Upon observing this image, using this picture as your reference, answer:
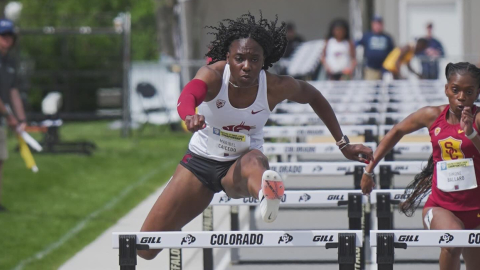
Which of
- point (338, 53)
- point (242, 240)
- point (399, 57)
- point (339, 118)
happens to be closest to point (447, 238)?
point (242, 240)

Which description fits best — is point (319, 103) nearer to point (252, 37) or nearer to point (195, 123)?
point (252, 37)

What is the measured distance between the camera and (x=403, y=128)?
18.9 feet

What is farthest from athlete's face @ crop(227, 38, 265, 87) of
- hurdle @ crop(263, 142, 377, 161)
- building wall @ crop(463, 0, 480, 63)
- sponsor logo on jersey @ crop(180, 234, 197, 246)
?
building wall @ crop(463, 0, 480, 63)

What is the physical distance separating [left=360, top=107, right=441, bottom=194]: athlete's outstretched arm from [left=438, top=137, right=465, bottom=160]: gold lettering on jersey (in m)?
0.18

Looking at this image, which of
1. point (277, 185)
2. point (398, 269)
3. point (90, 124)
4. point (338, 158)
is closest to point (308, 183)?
point (338, 158)

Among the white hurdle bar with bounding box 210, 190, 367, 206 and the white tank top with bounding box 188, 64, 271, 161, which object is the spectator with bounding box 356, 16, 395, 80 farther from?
the white tank top with bounding box 188, 64, 271, 161

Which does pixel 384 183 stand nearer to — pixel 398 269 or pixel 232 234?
pixel 398 269

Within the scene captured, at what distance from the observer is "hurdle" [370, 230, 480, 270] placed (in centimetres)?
472

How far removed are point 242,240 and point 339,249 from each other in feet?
1.63

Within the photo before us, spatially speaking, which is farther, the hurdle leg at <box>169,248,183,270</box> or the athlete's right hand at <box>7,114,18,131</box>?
the athlete's right hand at <box>7,114,18,131</box>

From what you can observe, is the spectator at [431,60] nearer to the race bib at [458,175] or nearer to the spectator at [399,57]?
the spectator at [399,57]

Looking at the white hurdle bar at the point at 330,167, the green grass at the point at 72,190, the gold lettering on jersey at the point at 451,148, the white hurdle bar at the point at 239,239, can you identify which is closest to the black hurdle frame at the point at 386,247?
the white hurdle bar at the point at 239,239

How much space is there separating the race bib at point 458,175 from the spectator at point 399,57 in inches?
435

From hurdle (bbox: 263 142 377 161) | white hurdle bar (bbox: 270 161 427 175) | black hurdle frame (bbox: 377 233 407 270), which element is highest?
hurdle (bbox: 263 142 377 161)
